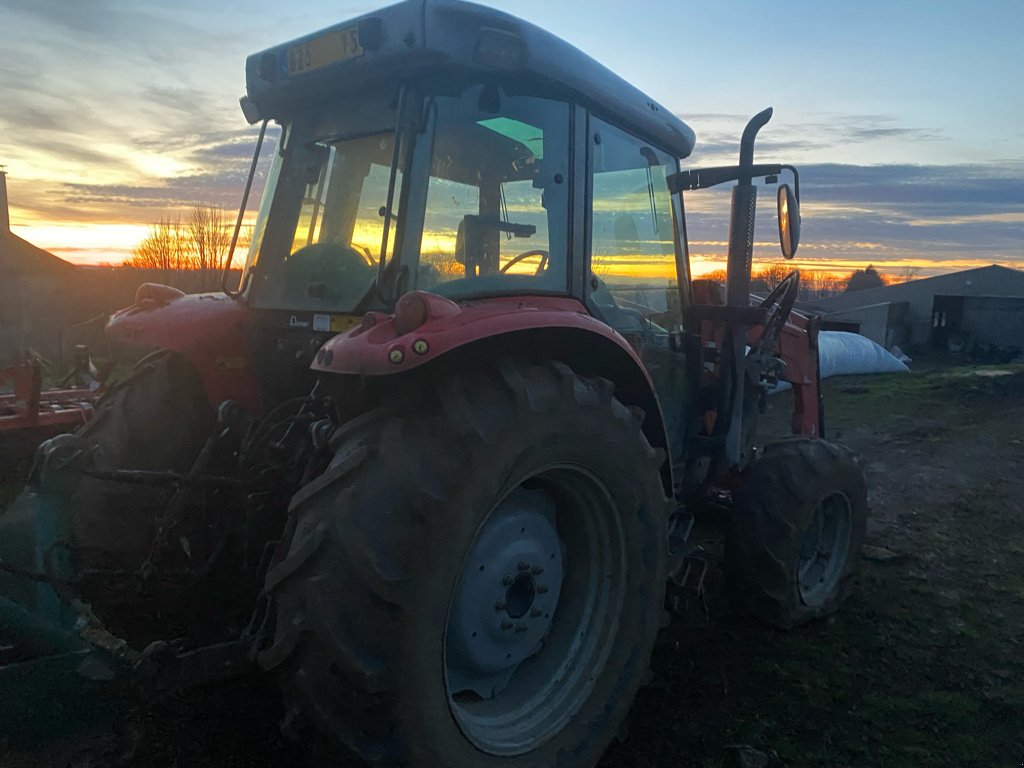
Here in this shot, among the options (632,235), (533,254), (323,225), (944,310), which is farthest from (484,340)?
(944,310)

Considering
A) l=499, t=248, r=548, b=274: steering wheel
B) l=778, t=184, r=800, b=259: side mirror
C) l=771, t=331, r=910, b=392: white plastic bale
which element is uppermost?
l=778, t=184, r=800, b=259: side mirror

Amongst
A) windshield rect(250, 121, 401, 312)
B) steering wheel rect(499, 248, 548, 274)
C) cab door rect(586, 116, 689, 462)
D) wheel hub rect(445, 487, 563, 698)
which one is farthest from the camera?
cab door rect(586, 116, 689, 462)

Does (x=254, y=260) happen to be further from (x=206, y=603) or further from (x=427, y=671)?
(x=427, y=671)

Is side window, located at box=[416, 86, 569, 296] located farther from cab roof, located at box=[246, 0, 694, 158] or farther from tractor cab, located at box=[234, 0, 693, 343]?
cab roof, located at box=[246, 0, 694, 158]

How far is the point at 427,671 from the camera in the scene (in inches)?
82.4

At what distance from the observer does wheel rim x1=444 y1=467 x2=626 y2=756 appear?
2518 mm

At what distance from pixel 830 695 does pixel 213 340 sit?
302 centimetres

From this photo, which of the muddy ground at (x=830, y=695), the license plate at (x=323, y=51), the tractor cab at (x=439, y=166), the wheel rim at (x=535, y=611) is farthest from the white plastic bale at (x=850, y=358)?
the license plate at (x=323, y=51)

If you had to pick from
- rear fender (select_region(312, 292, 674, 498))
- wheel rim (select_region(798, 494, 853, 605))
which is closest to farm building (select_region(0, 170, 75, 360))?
wheel rim (select_region(798, 494, 853, 605))

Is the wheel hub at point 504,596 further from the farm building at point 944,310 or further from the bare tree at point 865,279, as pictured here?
the bare tree at point 865,279

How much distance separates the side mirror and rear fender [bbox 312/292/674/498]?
1250 millimetres

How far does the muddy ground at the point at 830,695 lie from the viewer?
2857 mm

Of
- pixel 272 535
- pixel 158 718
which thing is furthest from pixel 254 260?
pixel 158 718

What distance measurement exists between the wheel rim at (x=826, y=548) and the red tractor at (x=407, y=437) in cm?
108
